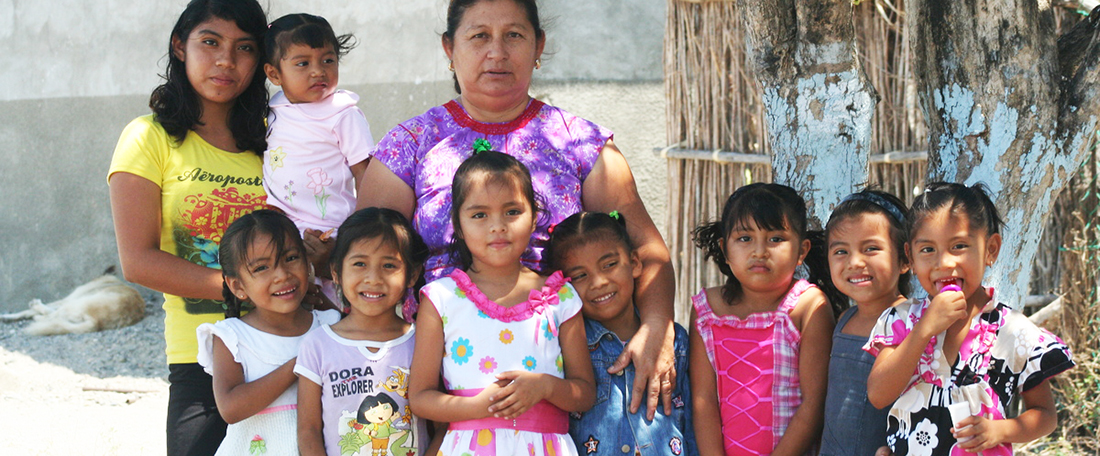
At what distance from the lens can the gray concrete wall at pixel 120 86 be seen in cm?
648

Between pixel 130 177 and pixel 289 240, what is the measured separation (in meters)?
0.52

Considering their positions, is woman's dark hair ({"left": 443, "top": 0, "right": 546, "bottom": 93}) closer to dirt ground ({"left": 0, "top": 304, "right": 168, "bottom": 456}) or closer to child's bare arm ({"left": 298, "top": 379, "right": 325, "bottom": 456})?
child's bare arm ({"left": 298, "top": 379, "right": 325, "bottom": 456})

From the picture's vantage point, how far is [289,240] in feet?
9.19

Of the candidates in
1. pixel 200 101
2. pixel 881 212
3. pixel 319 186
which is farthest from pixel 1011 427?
pixel 200 101

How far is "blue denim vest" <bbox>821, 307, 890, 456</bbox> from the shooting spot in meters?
2.48

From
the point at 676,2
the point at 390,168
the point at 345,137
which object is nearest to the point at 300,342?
the point at 390,168

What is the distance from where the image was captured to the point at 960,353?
2.33m

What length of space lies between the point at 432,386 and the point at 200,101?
1225mm

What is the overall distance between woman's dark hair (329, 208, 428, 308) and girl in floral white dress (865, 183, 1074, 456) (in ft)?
4.15

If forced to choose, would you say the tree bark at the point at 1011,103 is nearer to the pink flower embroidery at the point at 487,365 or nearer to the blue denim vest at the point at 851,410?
the blue denim vest at the point at 851,410

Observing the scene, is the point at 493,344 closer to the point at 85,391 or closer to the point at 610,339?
the point at 610,339

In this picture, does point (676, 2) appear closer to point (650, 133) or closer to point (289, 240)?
point (650, 133)

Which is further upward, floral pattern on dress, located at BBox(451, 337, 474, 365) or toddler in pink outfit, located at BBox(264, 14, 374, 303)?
toddler in pink outfit, located at BBox(264, 14, 374, 303)

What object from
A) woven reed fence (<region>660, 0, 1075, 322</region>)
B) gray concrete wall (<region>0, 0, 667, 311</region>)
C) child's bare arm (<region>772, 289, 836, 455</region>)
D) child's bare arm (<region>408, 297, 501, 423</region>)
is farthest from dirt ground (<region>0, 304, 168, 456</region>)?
child's bare arm (<region>772, 289, 836, 455</region>)
